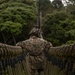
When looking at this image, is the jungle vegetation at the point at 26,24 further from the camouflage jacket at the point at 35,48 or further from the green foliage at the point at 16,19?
the camouflage jacket at the point at 35,48

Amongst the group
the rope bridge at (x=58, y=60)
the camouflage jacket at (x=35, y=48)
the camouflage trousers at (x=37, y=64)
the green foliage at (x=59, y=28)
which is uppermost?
the rope bridge at (x=58, y=60)

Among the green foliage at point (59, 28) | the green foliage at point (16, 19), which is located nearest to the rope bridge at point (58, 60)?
the green foliage at point (59, 28)

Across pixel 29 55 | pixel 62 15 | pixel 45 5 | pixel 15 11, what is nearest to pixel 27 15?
pixel 15 11

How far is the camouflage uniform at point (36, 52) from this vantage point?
251 inches

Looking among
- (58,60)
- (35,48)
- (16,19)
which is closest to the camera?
(58,60)

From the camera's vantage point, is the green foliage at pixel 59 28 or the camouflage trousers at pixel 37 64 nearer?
the camouflage trousers at pixel 37 64

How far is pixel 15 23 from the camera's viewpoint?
104ft

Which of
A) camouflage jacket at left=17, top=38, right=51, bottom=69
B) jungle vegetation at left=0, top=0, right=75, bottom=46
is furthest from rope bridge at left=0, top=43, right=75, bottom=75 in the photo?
jungle vegetation at left=0, top=0, right=75, bottom=46

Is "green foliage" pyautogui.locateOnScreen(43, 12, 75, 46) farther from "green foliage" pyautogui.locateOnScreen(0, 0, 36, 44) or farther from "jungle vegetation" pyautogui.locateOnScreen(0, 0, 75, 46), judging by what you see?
"green foliage" pyautogui.locateOnScreen(0, 0, 36, 44)

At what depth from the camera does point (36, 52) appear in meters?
6.48

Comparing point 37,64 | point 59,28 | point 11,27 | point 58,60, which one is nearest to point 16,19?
point 11,27

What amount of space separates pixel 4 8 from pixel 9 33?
20.4ft

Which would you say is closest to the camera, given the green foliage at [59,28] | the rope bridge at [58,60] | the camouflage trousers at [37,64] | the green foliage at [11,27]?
the rope bridge at [58,60]

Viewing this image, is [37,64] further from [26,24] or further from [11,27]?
[26,24]
